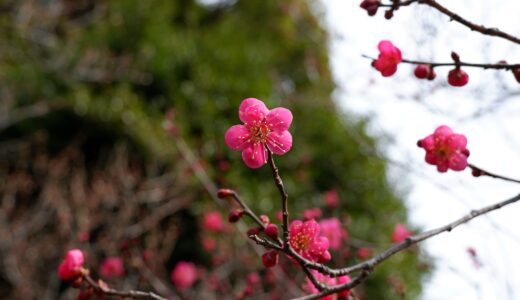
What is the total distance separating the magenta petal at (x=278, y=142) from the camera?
3.79 ft

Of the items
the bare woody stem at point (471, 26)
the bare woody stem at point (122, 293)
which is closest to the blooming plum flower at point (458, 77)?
the bare woody stem at point (471, 26)

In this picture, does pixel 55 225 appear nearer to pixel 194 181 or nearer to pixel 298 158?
pixel 194 181

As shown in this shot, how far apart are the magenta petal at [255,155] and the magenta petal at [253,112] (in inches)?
2.2

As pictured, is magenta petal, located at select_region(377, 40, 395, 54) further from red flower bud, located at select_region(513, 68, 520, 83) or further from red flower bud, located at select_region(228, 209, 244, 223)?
red flower bud, located at select_region(228, 209, 244, 223)

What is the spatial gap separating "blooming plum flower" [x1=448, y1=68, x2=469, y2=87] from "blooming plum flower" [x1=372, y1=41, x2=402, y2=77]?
0.15 metres

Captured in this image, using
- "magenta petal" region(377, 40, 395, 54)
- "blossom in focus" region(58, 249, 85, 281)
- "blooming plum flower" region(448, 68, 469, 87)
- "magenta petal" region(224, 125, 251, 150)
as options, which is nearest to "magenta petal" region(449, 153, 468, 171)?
"blooming plum flower" region(448, 68, 469, 87)

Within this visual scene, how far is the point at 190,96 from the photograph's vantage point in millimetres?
5277

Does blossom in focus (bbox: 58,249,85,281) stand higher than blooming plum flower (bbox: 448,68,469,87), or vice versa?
blooming plum flower (bbox: 448,68,469,87)

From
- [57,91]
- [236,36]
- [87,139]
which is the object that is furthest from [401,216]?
[57,91]

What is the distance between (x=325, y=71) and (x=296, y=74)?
0.40 meters

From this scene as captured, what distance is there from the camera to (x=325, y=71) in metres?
7.40

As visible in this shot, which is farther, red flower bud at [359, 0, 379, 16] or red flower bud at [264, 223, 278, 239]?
red flower bud at [359, 0, 379, 16]

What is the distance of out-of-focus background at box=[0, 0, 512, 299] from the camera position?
4086 mm

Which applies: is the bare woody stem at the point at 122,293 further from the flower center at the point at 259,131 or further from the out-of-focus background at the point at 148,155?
the out-of-focus background at the point at 148,155
